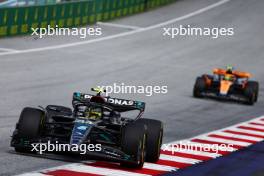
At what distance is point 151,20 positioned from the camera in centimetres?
5412

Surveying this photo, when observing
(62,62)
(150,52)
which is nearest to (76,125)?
(62,62)

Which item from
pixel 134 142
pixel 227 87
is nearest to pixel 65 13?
pixel 227 87

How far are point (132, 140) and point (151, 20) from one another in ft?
132

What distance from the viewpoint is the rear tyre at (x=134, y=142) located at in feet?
46.8

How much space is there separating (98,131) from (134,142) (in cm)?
101

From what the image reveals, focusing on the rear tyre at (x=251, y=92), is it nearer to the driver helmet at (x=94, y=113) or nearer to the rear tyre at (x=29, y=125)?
the driver helmet at (x=94, y=113)

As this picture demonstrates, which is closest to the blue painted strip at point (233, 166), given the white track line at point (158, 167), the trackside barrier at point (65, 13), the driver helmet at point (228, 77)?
the white track line at point (158, 167)

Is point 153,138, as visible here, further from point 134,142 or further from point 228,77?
point 228,77

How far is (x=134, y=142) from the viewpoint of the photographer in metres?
14.3

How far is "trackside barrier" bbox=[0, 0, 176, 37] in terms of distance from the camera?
4059cm

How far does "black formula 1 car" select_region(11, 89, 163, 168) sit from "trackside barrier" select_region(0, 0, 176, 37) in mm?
24371

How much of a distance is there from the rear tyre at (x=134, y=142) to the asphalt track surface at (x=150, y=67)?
1.15 metres

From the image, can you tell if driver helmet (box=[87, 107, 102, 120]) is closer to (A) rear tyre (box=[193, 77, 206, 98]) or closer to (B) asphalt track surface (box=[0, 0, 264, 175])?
(B) asphalt track surface (box=[0, 0, 264, 175])

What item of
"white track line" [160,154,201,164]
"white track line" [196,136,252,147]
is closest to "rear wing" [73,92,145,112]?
"white track line" [160,154,201,164]
